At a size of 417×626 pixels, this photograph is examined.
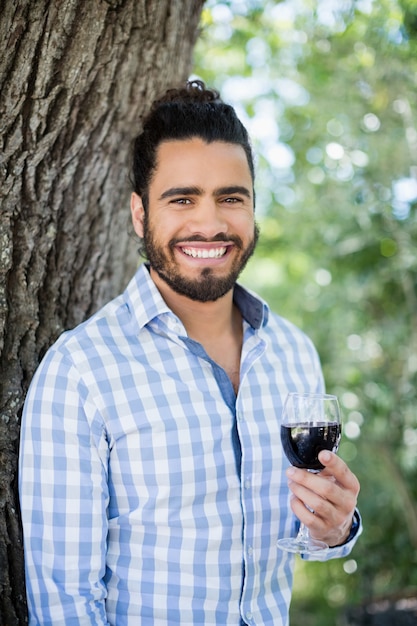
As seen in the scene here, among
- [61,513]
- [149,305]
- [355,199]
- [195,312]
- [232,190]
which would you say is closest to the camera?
[61,513]

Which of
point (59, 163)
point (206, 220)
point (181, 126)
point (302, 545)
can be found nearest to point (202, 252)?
point (206, 220)

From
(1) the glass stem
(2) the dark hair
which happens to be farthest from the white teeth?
(1) the glass stem

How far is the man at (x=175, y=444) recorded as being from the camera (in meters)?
1.85

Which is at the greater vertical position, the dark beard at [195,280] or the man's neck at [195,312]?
the dark beard at [195,280]

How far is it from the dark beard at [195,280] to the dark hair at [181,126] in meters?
0.21

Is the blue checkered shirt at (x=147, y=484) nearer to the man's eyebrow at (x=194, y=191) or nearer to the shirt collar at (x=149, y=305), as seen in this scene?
the shirt collar at (x=149, y=305)

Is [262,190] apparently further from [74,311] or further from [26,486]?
[26,486]

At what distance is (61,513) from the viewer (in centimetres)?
184

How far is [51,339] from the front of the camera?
7.41ft

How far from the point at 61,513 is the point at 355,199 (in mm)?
3287

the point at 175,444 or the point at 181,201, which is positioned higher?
the point at 181,201

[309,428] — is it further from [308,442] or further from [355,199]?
[355,199]

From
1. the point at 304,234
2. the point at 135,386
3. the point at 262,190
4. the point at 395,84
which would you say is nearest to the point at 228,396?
the point at 135,386

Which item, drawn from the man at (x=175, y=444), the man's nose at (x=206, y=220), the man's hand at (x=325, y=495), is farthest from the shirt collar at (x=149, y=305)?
the man's hand at (x=325, y=495)
